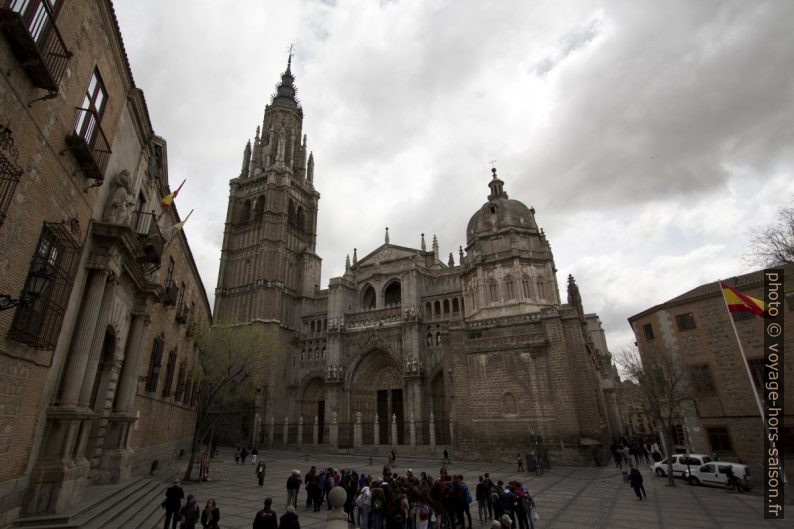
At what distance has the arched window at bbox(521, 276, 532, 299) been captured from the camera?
89.2ft

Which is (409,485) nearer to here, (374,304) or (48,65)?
(48,65)

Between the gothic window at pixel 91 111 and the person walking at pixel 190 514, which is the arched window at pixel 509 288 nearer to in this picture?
the person walking at pixel 190 514

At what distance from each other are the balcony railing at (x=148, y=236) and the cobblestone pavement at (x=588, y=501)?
291 inches

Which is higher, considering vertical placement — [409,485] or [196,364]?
[196,364]

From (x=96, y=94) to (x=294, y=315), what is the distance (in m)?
→ 36.2

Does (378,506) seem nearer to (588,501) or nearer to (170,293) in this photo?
(588,501)

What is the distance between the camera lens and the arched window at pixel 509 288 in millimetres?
27375

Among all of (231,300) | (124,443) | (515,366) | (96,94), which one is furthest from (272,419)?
(96,94)

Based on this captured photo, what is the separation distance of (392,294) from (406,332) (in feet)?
23.3

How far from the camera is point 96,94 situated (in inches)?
360

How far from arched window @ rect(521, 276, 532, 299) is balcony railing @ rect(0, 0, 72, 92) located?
2508 centimetres

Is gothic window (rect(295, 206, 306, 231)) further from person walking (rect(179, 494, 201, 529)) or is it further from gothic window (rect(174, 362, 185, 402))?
person walking (rect(179, 494, 201, 529))

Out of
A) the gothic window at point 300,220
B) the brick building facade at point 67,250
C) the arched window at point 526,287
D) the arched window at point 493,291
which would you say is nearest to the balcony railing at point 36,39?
the brick building facade at point 67,250

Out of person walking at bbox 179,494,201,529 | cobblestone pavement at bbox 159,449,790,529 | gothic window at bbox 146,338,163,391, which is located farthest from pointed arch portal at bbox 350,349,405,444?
person walking at bbox 179,494,201,529
